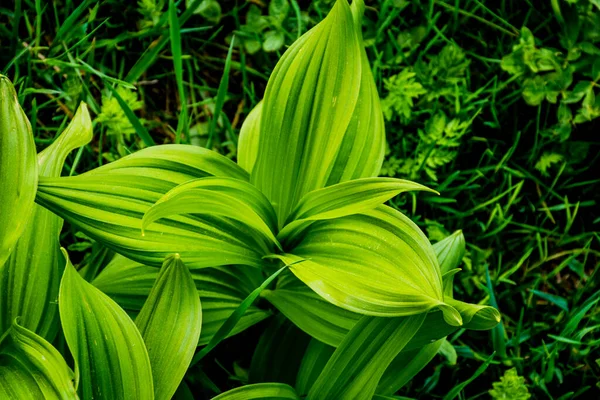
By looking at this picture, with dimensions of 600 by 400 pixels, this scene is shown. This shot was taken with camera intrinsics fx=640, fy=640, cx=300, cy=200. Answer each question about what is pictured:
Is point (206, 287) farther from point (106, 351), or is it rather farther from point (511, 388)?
point (511, 388)

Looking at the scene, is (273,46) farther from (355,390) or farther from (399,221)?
(355,390)

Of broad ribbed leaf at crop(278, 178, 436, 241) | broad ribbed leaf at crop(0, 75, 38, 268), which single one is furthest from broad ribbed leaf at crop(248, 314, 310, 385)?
broad ribbed leaf at crop(0, 75, 38, 268)

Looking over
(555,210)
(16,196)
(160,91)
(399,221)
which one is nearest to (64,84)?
(160,91)

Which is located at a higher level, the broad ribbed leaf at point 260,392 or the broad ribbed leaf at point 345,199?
the broad ribbed leaf at point 345,199

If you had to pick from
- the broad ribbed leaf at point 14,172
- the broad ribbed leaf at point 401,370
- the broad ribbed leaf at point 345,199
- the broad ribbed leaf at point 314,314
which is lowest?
the broad ribbed leaf at point 401,370

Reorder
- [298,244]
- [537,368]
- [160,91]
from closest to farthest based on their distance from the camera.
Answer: [298,244] → [537,368] → [160,91]

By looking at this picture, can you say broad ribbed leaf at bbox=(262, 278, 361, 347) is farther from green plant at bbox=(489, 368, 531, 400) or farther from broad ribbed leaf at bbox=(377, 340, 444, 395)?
green plant at bbox=(489, 368, 531, 400)

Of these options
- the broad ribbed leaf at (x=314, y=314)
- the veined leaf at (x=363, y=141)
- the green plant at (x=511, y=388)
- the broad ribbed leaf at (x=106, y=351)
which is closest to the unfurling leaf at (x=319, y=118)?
A: the veined leaf at (x=363, y=141)

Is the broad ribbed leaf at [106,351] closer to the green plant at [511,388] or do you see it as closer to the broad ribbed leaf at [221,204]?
the broad ribbed leaf at [221,204]

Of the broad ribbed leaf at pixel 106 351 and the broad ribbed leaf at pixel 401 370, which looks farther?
the broad ribbed leaf at pixel 401 370
